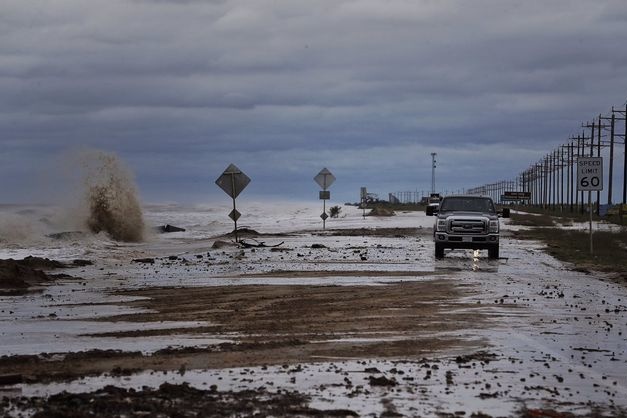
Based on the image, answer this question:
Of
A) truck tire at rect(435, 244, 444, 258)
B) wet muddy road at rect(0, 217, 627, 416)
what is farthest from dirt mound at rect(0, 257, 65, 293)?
truck tire at rect(435, 244, 444, 258)

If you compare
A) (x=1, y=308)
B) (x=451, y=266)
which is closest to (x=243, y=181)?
(x=451, y=266)

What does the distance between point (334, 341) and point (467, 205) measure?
2147 centimetres

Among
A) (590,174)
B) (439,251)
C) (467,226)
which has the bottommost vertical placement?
(439,251)

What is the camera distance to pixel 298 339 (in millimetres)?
11883

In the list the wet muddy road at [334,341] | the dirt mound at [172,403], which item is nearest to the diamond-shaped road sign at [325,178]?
the wet muddy road at [334,341]

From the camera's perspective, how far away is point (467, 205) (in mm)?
32625

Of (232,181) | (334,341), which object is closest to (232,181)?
(232,181)

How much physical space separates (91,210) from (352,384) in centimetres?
4589

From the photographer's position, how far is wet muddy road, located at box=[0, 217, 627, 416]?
27.3ft

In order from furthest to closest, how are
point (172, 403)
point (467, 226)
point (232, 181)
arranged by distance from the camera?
point (232, 181) < point (467, 226) < point (172, 403)

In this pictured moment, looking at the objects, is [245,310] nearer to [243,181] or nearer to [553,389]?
[553,389]

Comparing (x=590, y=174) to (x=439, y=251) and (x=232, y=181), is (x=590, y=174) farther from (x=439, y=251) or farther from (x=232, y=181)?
(x=232, y=181)

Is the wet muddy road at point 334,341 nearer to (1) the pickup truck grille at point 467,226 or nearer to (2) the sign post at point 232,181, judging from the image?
(1) the pickup truck grille at point 467,226

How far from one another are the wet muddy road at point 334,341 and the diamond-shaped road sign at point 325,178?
31.5 m
